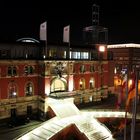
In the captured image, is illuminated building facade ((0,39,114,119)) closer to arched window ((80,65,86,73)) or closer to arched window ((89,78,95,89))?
arched window ((80,65,86,73))

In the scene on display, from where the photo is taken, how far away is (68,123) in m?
48.9

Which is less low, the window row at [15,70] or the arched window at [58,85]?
the window row at [15,70]

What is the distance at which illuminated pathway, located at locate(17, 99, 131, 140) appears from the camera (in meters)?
45.0

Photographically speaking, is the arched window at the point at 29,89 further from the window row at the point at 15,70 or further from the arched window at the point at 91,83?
the arched window at the point at 91,83

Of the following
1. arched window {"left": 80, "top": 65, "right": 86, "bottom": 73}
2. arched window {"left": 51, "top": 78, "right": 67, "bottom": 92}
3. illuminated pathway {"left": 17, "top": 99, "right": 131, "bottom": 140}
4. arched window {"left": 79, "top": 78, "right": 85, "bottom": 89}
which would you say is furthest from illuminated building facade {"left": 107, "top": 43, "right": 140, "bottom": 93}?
illuminated pathway {"left": 17, "top": 99, "right": 131, "bottom": 140}

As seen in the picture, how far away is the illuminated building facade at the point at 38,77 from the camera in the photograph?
52938 mm

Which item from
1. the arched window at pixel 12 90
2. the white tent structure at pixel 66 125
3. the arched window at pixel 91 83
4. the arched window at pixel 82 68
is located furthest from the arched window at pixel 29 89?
the arched window at pixel 91 83

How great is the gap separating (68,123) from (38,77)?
14.5 metres

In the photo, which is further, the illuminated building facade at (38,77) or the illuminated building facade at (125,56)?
the illuminated building facade at (125,56)

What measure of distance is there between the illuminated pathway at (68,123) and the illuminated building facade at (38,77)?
113 inches

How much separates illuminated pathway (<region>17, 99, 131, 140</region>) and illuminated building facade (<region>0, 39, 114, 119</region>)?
9.39 ft

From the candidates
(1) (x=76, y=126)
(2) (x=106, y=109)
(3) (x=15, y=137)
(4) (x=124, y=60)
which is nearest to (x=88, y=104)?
(2) (x=106, y=109)

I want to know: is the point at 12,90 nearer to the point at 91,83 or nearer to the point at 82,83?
the point at 82,83

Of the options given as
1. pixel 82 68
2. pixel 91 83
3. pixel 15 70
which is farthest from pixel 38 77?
pixel 91 83
